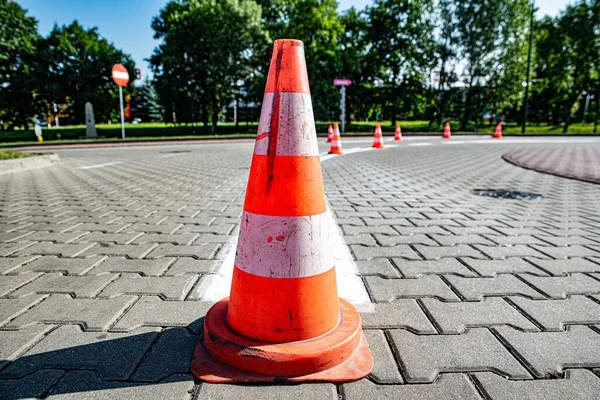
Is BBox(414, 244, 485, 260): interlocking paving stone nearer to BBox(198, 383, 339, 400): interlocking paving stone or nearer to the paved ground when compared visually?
the paved ground

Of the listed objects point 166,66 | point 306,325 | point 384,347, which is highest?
point 166,66

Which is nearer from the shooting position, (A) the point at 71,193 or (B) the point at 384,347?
(B) the point at 384,347

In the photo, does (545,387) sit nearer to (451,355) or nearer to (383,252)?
(451,355)

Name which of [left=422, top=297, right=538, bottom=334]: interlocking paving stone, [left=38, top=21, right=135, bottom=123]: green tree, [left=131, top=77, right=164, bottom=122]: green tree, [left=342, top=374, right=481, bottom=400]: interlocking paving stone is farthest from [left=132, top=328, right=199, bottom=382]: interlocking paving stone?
[left=131, top=77, right=164, bottom=122]: green tree

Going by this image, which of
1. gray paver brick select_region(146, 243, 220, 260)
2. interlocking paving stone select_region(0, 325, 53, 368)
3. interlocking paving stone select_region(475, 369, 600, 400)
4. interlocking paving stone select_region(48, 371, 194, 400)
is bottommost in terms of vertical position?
interlocking paving stone select_region(475, 369, 600, 400)

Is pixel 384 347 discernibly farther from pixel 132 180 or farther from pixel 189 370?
pixel 132 180

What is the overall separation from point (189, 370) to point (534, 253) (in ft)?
9.85

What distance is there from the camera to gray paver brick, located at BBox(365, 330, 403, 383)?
1637 millimetres

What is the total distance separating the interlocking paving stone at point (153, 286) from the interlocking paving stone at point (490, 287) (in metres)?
1.81

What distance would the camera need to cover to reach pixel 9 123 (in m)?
44.4

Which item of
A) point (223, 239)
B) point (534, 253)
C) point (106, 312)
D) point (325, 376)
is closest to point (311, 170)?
point (325, 376)

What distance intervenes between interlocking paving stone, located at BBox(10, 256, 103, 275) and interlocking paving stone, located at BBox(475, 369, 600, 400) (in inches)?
106

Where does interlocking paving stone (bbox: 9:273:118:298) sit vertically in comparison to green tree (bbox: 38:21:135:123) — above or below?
below

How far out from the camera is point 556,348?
1848mm
